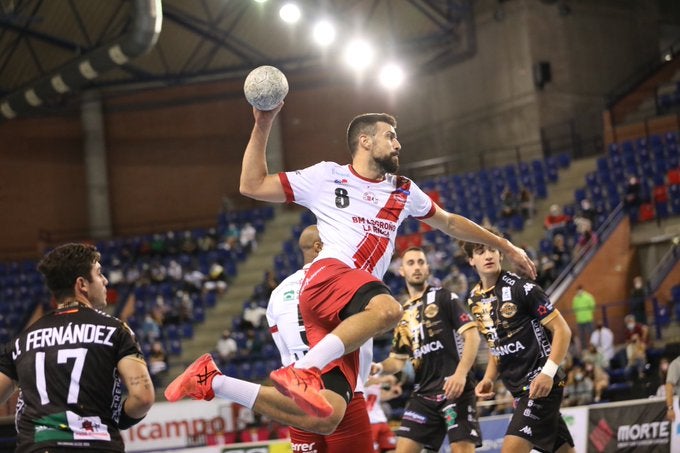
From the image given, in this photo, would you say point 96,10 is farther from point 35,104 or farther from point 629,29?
point 629,29

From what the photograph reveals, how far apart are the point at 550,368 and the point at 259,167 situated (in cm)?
282

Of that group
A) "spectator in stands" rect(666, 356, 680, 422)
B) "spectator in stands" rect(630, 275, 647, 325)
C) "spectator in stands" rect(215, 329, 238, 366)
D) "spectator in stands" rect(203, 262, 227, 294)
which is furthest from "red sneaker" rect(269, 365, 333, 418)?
"spectator in stands" rect(203, 262, 227, 294)

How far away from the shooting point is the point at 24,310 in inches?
1095

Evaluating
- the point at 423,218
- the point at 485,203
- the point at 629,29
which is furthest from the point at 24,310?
the point at 423,218

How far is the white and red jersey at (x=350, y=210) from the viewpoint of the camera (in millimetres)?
6211

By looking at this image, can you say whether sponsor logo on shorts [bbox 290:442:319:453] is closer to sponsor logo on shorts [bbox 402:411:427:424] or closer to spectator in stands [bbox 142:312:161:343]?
sponsor logo on shorts [bbox 402:411:427:424]

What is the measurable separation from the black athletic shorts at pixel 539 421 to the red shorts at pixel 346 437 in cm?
149

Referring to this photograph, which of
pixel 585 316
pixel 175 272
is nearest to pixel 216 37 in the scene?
pixel 175 272

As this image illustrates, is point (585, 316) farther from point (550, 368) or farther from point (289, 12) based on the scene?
point (550, 368)

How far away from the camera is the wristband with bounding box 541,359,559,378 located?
7.32 meters

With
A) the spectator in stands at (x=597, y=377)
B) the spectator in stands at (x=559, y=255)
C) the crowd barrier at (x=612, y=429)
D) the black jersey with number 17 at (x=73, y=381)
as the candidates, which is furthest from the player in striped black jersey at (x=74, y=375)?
the spectator in stands at (x=559, y=255)

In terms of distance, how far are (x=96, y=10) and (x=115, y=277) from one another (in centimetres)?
757

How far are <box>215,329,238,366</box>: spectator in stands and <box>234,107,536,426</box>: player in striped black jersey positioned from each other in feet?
52.9

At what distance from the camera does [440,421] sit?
8.47m
